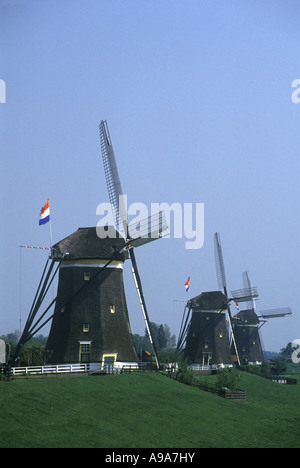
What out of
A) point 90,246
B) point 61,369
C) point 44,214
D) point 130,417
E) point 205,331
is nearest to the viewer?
point 130,417

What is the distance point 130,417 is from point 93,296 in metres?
16.7

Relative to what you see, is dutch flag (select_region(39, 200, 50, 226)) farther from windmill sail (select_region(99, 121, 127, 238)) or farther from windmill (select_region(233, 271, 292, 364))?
windmill (select_region(233, 271, 292, 364))

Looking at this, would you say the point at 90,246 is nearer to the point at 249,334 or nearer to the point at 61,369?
the point at 61,369

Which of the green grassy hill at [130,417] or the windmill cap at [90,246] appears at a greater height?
the windmill cap at [90,246]

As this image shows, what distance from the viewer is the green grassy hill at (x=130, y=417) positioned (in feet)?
89.1

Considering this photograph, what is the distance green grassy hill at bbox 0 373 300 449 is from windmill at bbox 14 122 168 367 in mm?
3967

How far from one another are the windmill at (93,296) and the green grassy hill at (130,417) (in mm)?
3967

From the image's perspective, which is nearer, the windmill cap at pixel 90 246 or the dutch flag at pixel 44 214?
the dutch flag at pixel 44 214

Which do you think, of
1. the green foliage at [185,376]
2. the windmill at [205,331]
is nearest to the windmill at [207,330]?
the windmill at [205,331]

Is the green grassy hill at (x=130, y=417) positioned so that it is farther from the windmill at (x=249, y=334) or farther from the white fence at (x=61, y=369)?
the windmill at (x=249, y=334)

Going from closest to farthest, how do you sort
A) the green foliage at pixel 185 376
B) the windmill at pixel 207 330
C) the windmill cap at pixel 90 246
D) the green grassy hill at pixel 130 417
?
the green grassy hill at pixel 130 417 < the windmill cap at pixel 90 246 < the green foliage at pixel 185 376 < the windmill at pixel 207 330

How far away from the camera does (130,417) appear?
3262cm

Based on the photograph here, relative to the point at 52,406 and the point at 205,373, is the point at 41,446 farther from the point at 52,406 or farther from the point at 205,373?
the point at 205,373

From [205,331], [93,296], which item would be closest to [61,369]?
[93,296]
